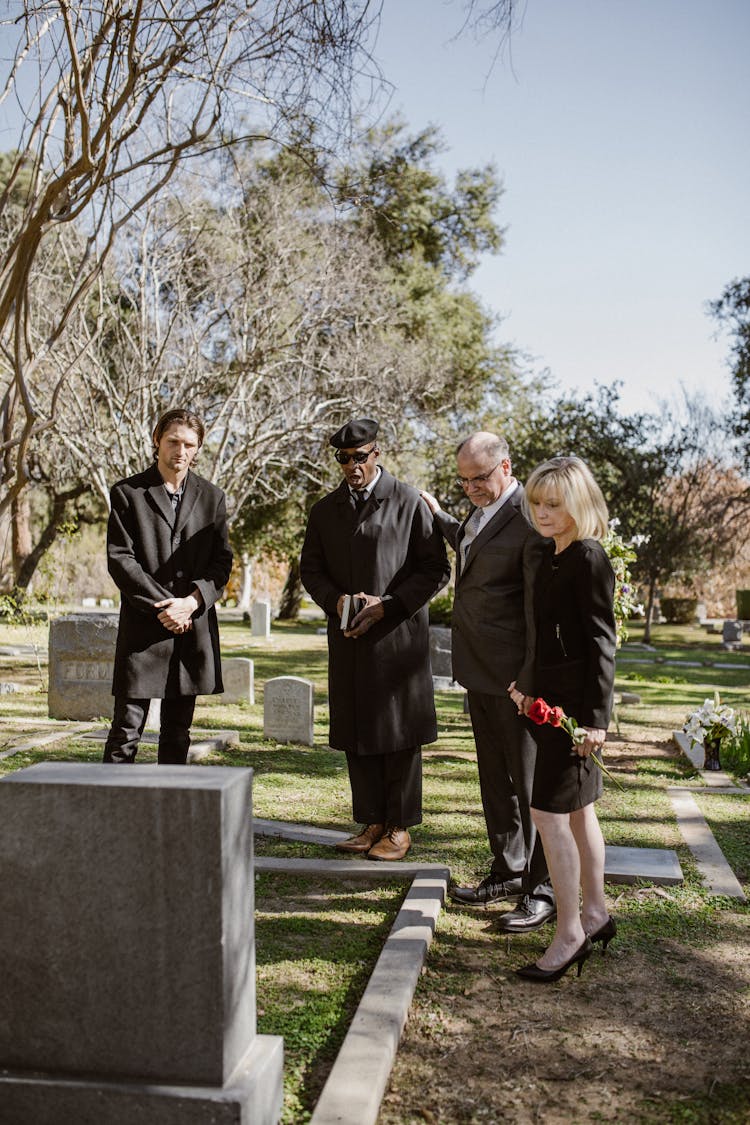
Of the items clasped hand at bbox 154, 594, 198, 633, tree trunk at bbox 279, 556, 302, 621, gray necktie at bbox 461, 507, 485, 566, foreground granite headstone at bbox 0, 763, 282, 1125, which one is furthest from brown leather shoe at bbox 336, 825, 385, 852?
tree trunk at bbox 279, 556, 302, 621

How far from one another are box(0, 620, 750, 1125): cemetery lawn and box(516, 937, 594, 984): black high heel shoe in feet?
0.10

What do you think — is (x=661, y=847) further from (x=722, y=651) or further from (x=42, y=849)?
(x=722, y=651)

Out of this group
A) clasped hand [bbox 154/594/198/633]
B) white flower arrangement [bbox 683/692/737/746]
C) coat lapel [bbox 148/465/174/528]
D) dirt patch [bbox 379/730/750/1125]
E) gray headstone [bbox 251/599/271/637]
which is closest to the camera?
dirt patch [bbox 379/730/750/1125]

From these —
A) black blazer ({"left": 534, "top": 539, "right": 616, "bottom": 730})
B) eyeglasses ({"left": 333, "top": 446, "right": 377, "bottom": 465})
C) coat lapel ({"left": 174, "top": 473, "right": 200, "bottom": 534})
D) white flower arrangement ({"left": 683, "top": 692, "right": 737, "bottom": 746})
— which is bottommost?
white flower arrangement ({"left": 683, "top": 692, "right": 737, "bottom": 746})

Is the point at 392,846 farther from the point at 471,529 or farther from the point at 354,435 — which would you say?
the point at 354,435

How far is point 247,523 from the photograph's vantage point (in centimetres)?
2634

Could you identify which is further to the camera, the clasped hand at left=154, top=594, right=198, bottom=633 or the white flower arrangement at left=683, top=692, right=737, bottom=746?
the white flower arrangement at left=683, top=692, right=737, bottom=746

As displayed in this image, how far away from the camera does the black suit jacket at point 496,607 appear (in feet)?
15.0

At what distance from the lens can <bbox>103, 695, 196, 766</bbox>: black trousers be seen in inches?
200

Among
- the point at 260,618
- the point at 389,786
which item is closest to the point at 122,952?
the point at 389,786

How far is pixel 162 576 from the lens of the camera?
525cm

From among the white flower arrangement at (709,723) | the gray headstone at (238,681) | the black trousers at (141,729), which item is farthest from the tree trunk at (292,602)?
the black trousers at (141,729)

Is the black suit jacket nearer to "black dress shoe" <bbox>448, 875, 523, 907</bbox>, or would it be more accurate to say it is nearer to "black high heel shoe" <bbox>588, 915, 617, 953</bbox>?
"black dress shoe" <bbox>448, 875, 523, 907</bbox>

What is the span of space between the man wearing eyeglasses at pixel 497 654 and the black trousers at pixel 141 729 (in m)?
1.42
